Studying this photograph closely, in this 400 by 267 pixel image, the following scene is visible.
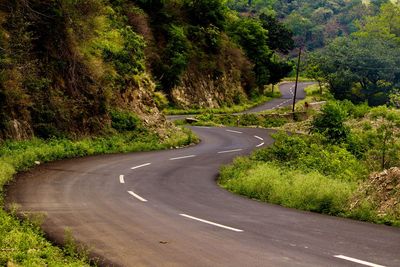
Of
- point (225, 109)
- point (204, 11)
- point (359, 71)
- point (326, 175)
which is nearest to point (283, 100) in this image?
point (359, 71)

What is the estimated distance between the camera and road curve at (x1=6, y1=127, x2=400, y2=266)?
811 cm

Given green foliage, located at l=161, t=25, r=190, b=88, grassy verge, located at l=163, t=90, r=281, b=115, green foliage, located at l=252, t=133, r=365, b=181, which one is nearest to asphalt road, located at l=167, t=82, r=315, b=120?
grassy verge, located at l=163, t=90, r=281, b=115

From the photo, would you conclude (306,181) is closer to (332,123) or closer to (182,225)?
(182,225)

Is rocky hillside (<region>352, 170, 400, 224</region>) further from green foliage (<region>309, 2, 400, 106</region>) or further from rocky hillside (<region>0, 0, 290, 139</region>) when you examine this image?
green foliage (<region>309, 2, 400, 106</region>)

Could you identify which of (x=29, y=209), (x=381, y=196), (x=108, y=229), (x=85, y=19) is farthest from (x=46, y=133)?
(x=381, y=196)

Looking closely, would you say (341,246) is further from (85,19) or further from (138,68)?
(138,68)

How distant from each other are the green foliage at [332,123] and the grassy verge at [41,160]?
356 inches

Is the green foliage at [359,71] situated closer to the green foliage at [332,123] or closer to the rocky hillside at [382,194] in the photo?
the green foliage at [332,123]

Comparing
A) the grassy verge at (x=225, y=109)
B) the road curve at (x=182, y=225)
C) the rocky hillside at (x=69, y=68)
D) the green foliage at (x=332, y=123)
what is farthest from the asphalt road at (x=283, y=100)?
the road curve at (x=182, y=225)

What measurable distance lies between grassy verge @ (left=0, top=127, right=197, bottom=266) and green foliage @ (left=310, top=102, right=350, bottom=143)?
904 centimetres

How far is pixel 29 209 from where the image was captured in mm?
11633

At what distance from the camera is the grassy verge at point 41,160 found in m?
7.84

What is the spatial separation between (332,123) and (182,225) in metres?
19.1

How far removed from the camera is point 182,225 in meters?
10.5
